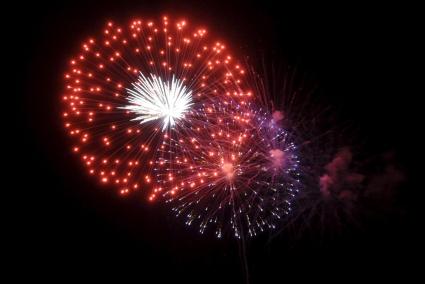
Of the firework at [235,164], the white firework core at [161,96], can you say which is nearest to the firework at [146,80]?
the white firework core at [161,96]

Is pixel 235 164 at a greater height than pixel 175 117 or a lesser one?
lesser

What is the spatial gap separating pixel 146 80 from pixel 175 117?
33.9 inches

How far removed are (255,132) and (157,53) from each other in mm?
2304

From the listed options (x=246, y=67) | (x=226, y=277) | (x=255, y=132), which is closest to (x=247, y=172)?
(x=255, y=132)

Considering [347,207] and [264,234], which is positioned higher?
[264,234]

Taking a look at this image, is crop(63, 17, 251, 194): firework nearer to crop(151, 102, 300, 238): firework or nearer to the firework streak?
the firework streak

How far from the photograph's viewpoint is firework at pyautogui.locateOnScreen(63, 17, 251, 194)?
259 inches

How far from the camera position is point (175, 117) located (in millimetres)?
6750

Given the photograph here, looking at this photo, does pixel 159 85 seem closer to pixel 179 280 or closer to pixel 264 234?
pixel 264 234

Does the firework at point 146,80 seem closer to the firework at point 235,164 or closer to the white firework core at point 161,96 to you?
the white firework core at point 161,96

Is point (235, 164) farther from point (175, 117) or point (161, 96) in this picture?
point (161, 96)

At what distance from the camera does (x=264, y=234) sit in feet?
32.3

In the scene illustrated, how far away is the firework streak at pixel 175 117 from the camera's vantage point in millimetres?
6613

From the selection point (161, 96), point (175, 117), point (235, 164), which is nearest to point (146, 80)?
point (161, 96)
